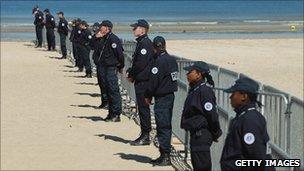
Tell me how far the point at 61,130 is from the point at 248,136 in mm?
8788

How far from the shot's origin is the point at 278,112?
806 centimetres

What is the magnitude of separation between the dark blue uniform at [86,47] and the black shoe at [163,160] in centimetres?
1343

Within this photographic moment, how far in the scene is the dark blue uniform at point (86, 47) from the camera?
24.8 m

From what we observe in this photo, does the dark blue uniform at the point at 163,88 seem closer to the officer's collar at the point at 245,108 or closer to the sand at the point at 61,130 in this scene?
the sand at the point at 61,130

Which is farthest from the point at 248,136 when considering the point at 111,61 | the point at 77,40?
the point at 77,40

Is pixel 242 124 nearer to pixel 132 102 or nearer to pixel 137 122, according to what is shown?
pixel 137 122

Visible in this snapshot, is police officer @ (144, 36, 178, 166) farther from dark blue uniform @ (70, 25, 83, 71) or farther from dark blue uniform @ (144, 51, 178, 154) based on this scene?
dark blue uniform @ (70, 25, 83, 71)

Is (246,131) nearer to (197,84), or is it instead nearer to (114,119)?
(197,84)

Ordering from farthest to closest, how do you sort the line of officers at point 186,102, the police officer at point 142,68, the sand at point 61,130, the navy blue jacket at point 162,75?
the police officer at point 142,68, the sand at point 61,130, the navy blue jacket at point 162,75, the line of officers at point 186,102

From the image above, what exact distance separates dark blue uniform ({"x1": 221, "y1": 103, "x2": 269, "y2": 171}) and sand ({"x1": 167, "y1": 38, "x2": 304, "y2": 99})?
13.6m

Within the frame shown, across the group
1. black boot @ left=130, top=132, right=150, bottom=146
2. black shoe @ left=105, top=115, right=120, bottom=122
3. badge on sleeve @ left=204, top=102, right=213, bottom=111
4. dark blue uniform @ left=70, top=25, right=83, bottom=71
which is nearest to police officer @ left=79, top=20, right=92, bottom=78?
dark blue uniform @ left=70, top=25, right=83, bottom=71

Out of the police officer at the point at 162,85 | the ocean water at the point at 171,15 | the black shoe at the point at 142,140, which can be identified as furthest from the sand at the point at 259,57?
the ocean water at the point at 171,15

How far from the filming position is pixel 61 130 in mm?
15016

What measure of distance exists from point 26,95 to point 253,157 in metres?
14.5
